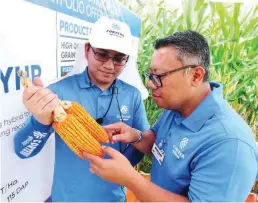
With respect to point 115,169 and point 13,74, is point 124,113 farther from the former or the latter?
point 13,74

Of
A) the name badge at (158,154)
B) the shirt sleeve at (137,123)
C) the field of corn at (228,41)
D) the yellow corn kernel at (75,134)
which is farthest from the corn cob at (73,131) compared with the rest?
the field of corn at (228,41)

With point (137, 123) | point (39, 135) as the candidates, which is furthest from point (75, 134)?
point (137, 123)

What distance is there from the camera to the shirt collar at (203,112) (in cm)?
91

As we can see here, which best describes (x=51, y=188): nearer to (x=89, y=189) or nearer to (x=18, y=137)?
(x=89, y=189)

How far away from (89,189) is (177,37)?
0.80m

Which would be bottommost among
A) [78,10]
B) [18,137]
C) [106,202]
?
[106,202]

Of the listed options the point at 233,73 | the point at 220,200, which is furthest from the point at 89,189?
the point at 233,73

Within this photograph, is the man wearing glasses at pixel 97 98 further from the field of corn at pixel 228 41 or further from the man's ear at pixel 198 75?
the field of corn at pixel 228 41

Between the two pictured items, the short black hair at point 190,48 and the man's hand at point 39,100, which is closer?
the man's hand at point 39,100

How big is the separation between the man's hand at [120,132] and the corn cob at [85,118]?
10 cm

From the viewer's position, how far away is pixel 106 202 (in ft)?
4.03

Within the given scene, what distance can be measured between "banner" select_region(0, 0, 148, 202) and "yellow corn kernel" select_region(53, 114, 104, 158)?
254 mm

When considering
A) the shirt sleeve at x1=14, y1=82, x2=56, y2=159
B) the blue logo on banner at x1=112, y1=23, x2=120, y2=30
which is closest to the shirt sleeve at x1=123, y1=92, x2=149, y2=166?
the blue logo on banner at x1=112, y1=23, x2=120, y2=30

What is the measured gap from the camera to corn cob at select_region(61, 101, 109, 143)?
87cm
